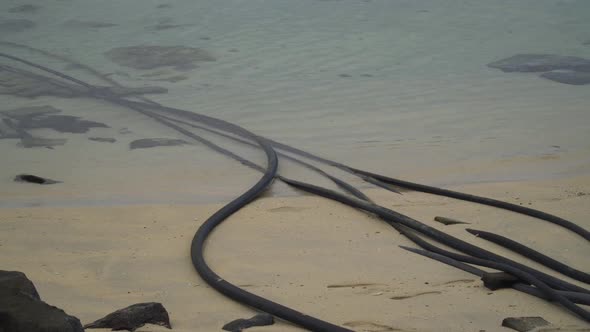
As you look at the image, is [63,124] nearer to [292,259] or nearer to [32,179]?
[32,179]

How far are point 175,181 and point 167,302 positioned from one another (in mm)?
1631

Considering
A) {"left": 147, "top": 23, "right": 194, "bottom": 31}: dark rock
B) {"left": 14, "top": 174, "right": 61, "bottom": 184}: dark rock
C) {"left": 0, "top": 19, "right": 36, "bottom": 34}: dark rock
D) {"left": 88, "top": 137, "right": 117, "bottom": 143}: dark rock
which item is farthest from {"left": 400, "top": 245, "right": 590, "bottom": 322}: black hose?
{"left": 0, "top": 19, "right": 36, "bottom": 34}: dark rock

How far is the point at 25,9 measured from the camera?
8.82m

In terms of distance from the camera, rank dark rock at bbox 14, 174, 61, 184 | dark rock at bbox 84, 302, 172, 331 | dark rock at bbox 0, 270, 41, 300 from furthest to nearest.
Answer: dark rock at bbox 14, 174, 61, 184 < dark rock at bbox 84, 302, 172, 331 < dark rock at bbox 0, 270, 41, 300

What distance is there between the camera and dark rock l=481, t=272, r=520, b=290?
8.18ft

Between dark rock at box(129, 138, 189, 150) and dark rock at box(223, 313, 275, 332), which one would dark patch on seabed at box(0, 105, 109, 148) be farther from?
dark rock at box(223, 313, 275, 332)

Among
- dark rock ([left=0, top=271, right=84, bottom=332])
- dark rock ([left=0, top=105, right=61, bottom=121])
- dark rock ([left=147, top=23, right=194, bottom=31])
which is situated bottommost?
dark rock ([left=0, top=105, right=61, bottom=121])

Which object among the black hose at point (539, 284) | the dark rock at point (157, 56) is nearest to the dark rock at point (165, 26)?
the dark rock at point (157, 56)

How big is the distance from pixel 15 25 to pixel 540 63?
553cm

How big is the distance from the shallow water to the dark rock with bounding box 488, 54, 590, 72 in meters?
0.16

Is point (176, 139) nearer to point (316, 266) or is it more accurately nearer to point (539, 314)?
point (316, 266)

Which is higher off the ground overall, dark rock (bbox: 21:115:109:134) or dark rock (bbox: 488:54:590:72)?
dark rock (bbox: 488:54:590:72)

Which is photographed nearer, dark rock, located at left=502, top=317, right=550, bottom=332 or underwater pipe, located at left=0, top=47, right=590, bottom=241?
dark rock, located at left=502, top=317, right=550, bottom=332

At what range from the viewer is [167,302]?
2445mm
